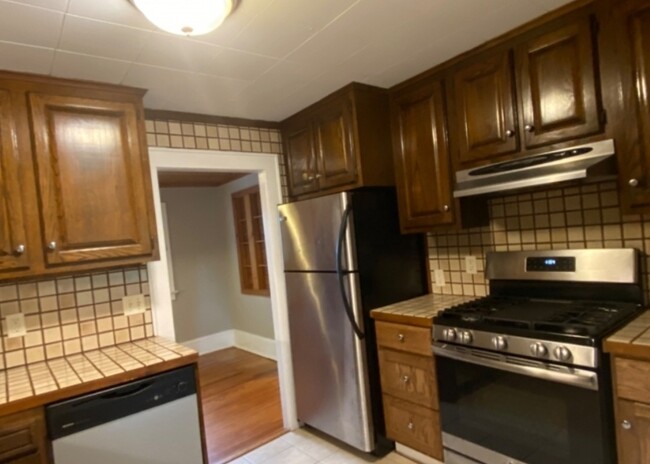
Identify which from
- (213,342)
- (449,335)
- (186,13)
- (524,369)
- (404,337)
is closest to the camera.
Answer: (186,13)

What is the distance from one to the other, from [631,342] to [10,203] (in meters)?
2.51

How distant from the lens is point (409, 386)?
219 centimetres

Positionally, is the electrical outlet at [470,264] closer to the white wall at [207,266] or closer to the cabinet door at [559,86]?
the cabinet door at [559,86]

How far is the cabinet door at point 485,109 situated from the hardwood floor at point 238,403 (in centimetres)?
228

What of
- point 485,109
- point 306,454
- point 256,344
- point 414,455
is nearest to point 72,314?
point 306,454

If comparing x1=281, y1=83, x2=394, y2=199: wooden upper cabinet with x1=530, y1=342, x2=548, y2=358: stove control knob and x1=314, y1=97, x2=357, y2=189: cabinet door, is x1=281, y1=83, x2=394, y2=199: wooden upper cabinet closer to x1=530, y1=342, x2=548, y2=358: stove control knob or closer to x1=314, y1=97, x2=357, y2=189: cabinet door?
x1=314, y1=97, x2=357, y2=189: cabinet door

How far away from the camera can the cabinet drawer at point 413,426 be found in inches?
82.7

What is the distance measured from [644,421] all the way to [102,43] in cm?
246

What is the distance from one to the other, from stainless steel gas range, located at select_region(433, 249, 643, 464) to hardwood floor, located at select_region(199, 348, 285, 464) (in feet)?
4.61

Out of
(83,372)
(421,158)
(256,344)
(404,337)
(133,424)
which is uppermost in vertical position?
(421,158)

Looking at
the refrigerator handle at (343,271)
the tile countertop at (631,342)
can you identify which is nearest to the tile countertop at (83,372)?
the refrigerator handle at (343,271)

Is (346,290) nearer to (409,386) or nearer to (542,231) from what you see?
(409,386)

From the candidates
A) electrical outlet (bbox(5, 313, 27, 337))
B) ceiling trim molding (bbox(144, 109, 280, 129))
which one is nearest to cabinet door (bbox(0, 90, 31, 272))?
electrical outlet (bbox(5, 313, 27, 337))

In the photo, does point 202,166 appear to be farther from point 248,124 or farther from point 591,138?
point 591,138
